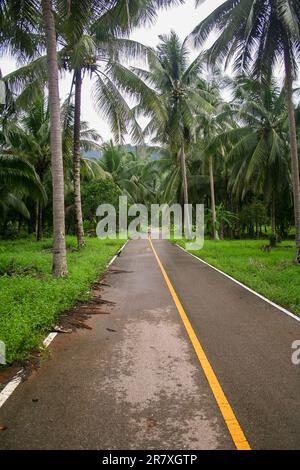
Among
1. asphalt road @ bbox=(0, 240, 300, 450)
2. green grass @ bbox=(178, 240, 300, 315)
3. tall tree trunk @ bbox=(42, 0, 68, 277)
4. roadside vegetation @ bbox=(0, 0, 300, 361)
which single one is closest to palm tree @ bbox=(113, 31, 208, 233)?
roadside vegetation @ bbox=(0, 0, 300, 361)

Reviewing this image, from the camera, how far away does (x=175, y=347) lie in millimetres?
6062

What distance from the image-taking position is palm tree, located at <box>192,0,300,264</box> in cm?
1519

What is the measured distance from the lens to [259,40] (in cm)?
1614

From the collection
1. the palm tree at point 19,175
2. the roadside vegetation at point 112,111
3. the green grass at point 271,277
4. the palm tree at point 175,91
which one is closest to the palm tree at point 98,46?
the roadside vegetation at point 112,111

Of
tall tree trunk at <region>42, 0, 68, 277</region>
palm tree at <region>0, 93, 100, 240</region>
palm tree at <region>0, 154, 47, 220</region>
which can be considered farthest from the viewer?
palm tree at <region>0, 93, 100, 240</region>

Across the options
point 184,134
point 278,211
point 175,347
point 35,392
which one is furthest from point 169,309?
point 278,211

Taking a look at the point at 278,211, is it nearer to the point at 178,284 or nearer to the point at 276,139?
the point at 276,139

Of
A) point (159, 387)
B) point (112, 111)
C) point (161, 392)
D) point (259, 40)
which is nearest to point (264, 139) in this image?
point (259, 40)

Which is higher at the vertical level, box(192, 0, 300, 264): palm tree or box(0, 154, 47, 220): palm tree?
box(192, 0, 300, 264): palm tree

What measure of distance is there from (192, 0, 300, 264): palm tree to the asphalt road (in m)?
9.70

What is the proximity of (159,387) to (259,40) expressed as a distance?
15714mm

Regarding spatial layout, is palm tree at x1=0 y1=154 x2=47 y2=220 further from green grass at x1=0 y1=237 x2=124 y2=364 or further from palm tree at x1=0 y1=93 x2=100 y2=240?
green grass at x1=0 y1=237 x2=124 y2=364

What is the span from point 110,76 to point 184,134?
15918 mm

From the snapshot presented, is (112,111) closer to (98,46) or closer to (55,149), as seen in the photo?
(98,46)
